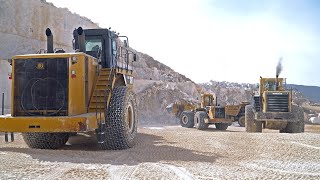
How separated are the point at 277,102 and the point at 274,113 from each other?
2.09ft

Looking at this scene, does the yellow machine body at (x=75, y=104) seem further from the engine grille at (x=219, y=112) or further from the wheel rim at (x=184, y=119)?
the wheel rim at (x=184, y=119)

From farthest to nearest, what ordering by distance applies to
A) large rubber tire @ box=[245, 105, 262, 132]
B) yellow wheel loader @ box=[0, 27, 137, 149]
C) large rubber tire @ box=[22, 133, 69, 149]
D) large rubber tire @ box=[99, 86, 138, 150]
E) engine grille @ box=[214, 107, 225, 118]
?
engine grille @ box=[214, 107, 225, 118], large rubber tire @ box=[245, 105, 262, 132], large rubber tire @ box=[22, 133, 69, 149], large rubber tire @ box=[99, 86, 138, 150], yellow wheel loader @ box=[0, 27, 137, 149]

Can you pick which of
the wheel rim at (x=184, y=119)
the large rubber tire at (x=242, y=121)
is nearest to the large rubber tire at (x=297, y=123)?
the large rubber tire at (x=242, y=121)

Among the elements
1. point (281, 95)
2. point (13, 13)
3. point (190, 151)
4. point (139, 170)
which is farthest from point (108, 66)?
point (13, 13)

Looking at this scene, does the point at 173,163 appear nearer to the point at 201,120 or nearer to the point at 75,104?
the point at 75,104

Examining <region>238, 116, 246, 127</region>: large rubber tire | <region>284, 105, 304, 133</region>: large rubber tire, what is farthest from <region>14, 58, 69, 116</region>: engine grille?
<region>238, 116, 246, 127</region>: large rubber tire

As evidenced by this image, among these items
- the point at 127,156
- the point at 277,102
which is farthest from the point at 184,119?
the point at 127,156

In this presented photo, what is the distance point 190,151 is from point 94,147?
105 inches

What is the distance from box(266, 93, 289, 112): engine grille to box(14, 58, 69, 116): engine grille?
10866 mm

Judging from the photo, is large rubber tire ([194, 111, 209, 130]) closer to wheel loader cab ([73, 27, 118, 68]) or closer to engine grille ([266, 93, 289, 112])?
engine grille ([266, 93, 289, 112])

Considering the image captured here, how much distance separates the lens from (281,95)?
16.3 metres

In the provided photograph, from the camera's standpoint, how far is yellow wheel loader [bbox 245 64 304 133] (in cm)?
1598

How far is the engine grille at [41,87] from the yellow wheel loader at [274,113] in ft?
34.2

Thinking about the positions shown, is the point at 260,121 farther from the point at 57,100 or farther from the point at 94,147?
the point at 57,100
